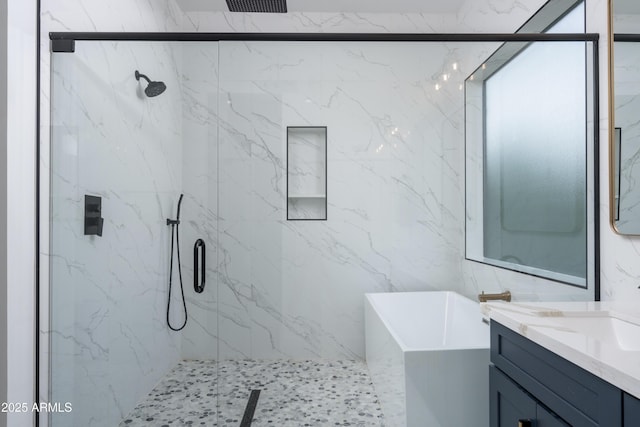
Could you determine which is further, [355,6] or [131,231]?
[355,6]

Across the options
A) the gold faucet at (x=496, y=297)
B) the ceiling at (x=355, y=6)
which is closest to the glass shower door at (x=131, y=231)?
the gold faucet at (x=496, y=297)

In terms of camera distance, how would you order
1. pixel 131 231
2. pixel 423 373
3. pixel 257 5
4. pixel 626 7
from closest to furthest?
pixel 626 7
pixel 423 373
pixel 131 231
pixel 257 5

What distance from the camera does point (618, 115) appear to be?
1.57 m

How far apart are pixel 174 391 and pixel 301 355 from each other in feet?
2.37

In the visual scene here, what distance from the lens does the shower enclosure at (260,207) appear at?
1867mm

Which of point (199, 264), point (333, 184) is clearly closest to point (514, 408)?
point (333, 184)

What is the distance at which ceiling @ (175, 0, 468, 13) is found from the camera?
10.4ft

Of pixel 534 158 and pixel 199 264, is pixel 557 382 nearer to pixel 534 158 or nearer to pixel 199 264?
pixel 534 158

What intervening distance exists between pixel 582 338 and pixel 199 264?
1.63 metres

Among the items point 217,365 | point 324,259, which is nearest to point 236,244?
point 324,259

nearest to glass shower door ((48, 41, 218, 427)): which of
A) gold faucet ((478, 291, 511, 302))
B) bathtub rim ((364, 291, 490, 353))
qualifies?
bathtub rim ((364, 291, 490, 353))

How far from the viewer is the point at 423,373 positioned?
168 cm

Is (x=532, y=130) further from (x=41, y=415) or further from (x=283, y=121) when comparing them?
(x=41, y=415)

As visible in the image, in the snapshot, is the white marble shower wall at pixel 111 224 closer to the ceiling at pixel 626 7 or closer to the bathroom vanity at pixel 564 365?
the bathroom vanity at pixel 564 365
